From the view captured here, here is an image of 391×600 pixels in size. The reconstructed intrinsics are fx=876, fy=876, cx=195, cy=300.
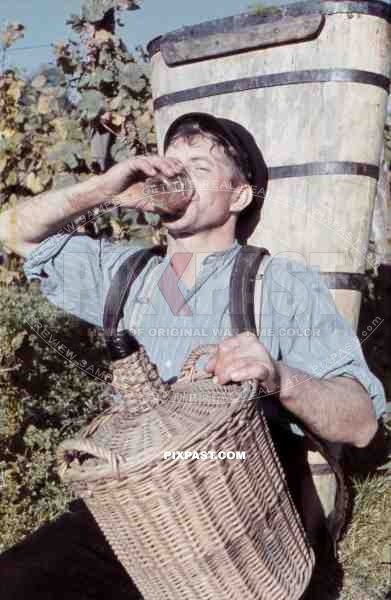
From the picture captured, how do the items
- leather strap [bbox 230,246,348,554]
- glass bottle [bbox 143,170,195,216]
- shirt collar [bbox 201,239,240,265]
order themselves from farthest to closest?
shirt collar [bbox 201,239,240,265] < glass bottle [bbox 143,170,195,216] < leather strap [bbox 230,246,348,554]

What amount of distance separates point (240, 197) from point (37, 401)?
5.20 ft

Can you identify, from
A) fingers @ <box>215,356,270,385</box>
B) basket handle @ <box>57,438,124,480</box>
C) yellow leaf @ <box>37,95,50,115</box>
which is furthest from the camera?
yellow leaf @ <box>37,95,50,115</box>

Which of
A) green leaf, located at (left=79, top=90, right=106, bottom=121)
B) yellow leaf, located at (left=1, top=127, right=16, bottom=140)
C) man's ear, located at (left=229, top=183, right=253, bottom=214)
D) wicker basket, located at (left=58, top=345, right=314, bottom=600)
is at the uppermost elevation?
green leaf, located at (left=79, top=90, right=106, bottom=121)

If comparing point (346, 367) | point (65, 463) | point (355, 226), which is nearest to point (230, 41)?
point (355, 226)

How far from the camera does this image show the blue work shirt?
80.0 inches

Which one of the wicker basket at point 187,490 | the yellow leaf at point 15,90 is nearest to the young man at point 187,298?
the wicker basket at point 187,490

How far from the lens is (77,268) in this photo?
7.70 ft

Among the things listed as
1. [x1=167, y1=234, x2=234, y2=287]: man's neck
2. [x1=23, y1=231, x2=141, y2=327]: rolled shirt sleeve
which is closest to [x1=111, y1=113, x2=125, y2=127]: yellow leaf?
[x1=23, y1=231, x2=141, y2=327]: rolled shirt sleeve

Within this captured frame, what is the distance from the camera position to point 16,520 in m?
3.16

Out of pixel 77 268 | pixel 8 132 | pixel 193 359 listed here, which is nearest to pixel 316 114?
pixel 77 268

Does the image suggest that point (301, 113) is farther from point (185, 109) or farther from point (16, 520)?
point (16, 520)

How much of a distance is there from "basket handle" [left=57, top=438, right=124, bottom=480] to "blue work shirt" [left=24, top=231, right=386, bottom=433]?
1.66ft

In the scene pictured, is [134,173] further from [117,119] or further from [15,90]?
[15,90]

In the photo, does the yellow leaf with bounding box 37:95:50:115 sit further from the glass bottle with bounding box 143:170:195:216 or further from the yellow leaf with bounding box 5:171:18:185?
the glass bottle with bounding box 143:170:195:216
